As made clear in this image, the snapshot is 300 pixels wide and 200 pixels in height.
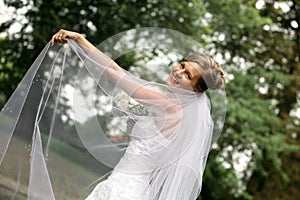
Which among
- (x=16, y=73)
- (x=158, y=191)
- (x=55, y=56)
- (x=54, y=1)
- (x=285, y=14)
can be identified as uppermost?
(x=55, y=56)

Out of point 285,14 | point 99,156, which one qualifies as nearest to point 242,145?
point 285,14

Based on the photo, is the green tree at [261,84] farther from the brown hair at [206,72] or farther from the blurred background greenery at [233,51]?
the brown hair at [206,72]

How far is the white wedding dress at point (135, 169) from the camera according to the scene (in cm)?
327

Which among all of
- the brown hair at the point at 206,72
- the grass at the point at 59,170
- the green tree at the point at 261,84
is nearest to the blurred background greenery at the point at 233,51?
the green tree at the point at 261,84

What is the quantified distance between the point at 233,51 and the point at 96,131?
347 inches

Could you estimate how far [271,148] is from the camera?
11.4 metres

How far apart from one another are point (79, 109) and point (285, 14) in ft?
33.5

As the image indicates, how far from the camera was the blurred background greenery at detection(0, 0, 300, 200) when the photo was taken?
9.00 m

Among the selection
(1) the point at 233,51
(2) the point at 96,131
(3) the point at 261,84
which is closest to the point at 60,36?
(2) the point at 96,131

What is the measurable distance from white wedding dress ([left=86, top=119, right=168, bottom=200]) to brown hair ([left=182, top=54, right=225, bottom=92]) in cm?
34

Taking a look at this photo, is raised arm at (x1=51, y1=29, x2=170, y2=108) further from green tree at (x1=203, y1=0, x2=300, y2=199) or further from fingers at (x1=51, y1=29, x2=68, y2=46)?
green tree at (x1=203, y1=0, x2=300, y2=199)

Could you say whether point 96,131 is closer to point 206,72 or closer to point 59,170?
point 59,170

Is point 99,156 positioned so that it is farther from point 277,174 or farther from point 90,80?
point 277,174

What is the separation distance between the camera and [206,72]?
3383 millimetres
